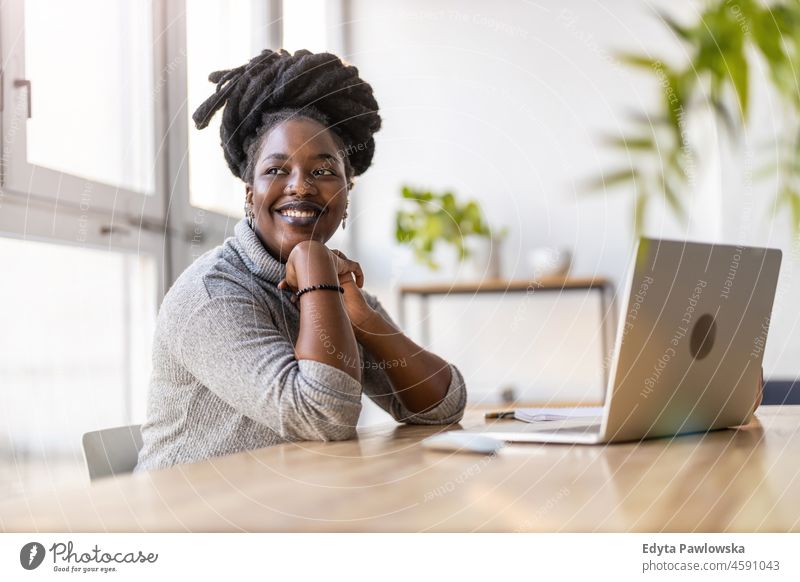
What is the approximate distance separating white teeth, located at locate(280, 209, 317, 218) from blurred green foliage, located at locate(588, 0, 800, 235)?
0.60 m

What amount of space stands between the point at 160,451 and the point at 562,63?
160 cm

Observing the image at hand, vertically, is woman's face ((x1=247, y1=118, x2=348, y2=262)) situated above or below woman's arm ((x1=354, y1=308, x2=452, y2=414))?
above

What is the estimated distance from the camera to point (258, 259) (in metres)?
1.02

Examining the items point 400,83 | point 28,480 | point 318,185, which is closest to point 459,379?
point 318,185

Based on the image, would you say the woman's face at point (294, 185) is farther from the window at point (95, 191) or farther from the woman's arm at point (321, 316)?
the window at point (95, 191)

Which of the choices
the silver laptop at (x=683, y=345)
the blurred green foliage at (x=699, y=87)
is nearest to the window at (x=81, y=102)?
the silver laptop at (x=683, y=345)

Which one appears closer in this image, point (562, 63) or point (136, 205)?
point (136, 205)

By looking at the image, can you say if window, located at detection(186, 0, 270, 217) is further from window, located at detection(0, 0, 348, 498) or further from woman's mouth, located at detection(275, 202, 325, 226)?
woman's mouth, located at detection(275, 202, 325, 226)

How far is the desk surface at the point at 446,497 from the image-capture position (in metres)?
0.54

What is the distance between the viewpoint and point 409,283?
240 centimetres

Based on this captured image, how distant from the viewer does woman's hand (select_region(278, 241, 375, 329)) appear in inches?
36.9

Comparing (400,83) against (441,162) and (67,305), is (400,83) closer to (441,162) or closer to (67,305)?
(441,162)

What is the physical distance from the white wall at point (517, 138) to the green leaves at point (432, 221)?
0.29 ft

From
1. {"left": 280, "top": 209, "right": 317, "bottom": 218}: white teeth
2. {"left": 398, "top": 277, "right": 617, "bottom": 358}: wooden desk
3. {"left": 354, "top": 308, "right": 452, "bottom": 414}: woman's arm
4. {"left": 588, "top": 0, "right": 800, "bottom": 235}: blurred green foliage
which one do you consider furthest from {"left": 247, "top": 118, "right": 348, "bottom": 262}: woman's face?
{"left": 398, "top": 277, "right": 617, "bottom": 358}: wooden desk
